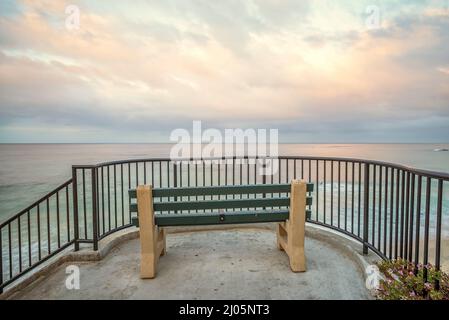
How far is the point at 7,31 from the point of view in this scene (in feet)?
29.2

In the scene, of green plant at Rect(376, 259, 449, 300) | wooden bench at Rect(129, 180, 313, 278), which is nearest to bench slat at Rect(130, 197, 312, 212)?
wooden bench at Rect(129, 180, 313, 278)

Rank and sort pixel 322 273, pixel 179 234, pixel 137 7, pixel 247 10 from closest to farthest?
pixel 322 273 → pixel 179 234 → pixel 137 7 → pixel 247 10

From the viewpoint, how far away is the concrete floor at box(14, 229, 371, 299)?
2.47 meters

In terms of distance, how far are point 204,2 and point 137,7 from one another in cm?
232

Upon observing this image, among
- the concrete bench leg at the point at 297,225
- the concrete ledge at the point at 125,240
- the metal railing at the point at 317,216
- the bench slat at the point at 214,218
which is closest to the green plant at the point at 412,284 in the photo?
the metal railing at the point at 317,216

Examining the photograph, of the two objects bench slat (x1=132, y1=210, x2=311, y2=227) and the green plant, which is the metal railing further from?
bench slat (x1=132, y1=210, x2=311, y2=227)

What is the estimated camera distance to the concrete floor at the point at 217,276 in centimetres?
247

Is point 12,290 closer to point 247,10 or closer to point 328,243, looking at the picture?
point 328,243

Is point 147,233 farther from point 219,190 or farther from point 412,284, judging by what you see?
point 412,284

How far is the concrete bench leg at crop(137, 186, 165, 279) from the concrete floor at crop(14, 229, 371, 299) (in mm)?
128

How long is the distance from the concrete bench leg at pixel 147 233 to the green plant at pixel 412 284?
228 centimetres

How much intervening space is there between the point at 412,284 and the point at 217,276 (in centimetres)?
182

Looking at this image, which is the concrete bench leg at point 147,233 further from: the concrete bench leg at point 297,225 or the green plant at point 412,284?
the green plant at point 412,284
